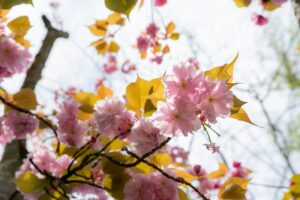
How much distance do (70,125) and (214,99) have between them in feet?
2.55

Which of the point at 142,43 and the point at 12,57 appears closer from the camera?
the point at 12,57

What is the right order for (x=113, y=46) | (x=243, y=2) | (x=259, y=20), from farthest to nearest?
(x=259, y=20)
(x=113, y=46)
(x=243, y=2)

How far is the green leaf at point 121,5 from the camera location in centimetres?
98

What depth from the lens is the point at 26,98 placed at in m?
1.45

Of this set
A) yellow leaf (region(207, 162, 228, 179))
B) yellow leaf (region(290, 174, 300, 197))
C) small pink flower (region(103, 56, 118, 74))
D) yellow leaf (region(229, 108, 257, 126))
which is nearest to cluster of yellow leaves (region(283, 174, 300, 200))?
yellow leaf (region(290, 174, 300, 197))

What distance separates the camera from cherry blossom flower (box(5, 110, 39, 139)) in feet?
5.24

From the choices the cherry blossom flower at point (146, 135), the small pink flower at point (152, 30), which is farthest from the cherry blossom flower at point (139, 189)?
the small pink flower at point (152, 30)

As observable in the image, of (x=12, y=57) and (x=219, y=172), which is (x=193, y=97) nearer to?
(x=219, y=172)

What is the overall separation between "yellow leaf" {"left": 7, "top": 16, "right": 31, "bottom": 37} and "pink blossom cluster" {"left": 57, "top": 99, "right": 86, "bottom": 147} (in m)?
0.34

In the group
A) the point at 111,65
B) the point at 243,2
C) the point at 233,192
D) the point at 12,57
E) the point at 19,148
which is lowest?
the point at 111,65

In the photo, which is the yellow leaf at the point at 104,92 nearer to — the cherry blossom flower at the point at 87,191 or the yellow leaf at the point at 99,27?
the cherry blossom flower at the point at 87,191

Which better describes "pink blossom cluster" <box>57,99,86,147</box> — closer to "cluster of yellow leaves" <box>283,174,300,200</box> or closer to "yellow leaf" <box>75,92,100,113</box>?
"yellow leaf" <box>75,92,100,113</box>

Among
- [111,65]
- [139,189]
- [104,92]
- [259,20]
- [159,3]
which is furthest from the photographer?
[111,65]

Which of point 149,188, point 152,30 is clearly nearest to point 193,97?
point 149,188
